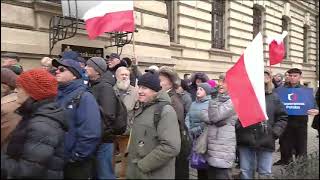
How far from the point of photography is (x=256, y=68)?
4223mm

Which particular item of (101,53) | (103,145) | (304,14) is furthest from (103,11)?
(304,14)

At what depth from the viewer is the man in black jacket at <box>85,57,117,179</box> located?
411cm

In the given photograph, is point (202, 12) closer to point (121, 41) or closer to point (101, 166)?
point (121, 41)

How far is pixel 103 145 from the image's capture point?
13.7ft

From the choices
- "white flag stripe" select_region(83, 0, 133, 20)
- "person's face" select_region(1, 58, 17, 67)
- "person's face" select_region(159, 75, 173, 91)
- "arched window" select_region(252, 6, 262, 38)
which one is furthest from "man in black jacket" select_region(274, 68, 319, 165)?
"arched window" select_region(252, 6, 262, 38)

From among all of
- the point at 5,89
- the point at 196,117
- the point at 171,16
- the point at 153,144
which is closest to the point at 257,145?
the point at 196,117

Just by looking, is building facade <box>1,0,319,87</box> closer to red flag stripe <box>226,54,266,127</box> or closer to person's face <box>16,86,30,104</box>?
person's face <box>16,86,30,104</box>

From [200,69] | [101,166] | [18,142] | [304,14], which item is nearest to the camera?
[18,142]

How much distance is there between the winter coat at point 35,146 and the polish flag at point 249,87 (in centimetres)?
182

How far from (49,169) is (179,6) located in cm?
1112

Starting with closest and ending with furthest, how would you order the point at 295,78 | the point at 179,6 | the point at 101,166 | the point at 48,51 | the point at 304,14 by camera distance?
the point at 101,166 < the point at 295,78 < the point at 48,51 < the point at 179,6 < the point at 304,14

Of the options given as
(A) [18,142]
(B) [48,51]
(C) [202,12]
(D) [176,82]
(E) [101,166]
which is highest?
(C) [202,12]

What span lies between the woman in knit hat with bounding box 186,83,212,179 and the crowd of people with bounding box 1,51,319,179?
0.01 meters

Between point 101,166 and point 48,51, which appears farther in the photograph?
point 48,51
